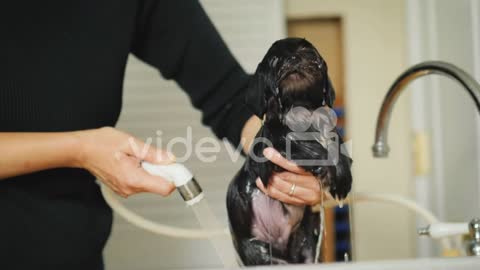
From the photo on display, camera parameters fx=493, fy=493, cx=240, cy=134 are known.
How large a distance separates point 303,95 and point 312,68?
0.8 inches

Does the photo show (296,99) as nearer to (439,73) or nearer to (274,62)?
(274,62)

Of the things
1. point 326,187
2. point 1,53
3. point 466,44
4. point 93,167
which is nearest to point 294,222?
point 326,187

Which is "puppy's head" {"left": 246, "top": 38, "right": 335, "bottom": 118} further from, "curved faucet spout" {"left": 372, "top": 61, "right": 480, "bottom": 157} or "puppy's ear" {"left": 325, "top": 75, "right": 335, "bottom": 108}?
"curved faucet spout" {"left": 372, "top": 61, "right": 480, "bottom": 157}

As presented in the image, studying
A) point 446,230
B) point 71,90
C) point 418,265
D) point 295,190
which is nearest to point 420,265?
point 418,265

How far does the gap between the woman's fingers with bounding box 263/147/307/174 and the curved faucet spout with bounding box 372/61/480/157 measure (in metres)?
0.20

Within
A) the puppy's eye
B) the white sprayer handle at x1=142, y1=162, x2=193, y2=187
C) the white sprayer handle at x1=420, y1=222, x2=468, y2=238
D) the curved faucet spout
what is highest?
the puppy's eye

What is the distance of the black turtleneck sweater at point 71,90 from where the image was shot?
407mm

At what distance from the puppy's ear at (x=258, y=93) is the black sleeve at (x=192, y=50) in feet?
0.29

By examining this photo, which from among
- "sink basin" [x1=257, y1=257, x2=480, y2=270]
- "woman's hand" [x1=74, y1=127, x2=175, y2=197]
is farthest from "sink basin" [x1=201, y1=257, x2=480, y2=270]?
"woman's hand" [x1=74, y1=127, x2=175, y2=197]

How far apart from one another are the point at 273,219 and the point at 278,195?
0.02 metres

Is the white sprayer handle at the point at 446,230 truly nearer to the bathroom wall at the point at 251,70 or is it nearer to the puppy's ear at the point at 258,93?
the bathroom wall at the point at 251,70

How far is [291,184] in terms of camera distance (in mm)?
377

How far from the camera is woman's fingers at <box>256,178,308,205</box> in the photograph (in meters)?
0.38

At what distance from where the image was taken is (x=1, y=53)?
403 mm
